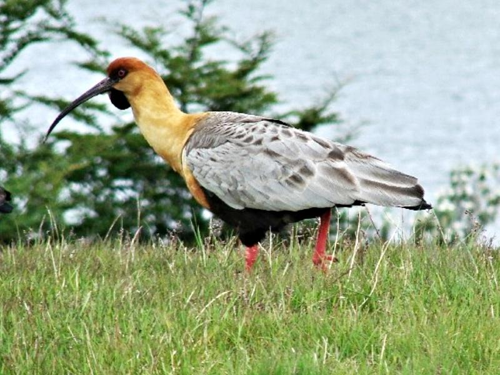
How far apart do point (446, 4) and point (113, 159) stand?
38.0 meters

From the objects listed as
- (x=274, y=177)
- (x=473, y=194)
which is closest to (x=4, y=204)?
(x=274, y=177)

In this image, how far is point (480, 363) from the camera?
544 centimetres

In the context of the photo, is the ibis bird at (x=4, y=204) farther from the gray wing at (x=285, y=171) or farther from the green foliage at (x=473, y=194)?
the green foliage at (x=473, y=194)

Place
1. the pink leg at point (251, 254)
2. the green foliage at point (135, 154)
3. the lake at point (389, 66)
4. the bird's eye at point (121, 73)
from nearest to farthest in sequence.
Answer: the pink leg at point (251, 254) < the bird's eye at point (121, 73) < the green foliage at point (135, 154) < the lake at point (389, 66)

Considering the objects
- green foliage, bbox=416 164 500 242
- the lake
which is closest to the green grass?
green foliage, bbox=416 164 500 242

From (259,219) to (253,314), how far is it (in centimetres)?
162

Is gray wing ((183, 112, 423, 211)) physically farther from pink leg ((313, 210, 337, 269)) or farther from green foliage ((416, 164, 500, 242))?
green foliage ((416, 164, 500, 242))

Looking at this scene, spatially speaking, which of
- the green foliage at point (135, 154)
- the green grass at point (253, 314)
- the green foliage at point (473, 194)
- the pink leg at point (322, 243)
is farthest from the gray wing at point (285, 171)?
the green foliage at point (473, 194)

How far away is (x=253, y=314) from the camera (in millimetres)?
5945

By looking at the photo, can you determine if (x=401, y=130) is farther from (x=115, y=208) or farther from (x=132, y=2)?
(x=115, y=208)

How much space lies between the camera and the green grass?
540cm

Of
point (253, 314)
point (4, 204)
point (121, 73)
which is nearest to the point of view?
point (253, 314)

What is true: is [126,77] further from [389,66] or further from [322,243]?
[389,66]

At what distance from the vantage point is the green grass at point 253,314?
5398 millimetres
